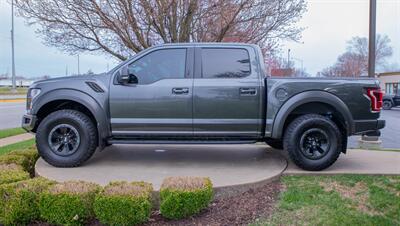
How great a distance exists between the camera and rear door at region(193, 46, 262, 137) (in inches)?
228

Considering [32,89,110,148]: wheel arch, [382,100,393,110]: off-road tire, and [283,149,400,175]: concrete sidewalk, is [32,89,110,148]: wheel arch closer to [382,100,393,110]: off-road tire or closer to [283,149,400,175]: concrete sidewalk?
[283,149,400,175]: concrete sidewalk

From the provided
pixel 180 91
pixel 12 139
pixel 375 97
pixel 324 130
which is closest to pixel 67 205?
pixel 180 91

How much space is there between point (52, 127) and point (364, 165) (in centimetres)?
478

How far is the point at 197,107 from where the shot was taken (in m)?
5.81

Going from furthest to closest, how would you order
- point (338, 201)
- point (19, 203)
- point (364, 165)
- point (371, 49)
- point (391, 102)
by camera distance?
point (391, 102), point (371, 49), point (364, 165), point (338, 201), point (19, 203)

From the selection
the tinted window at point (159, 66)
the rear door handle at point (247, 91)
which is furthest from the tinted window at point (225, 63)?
the tinted window at point (159, 66)

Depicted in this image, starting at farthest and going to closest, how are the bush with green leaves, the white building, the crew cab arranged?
the white building → the crew cab → the bush with green leaves

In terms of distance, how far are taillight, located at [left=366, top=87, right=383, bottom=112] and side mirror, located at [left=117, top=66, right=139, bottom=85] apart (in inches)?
133

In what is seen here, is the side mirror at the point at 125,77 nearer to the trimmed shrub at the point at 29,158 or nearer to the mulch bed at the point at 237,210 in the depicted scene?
the trimmed shrub at the point at 29,158

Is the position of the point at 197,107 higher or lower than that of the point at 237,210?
higher

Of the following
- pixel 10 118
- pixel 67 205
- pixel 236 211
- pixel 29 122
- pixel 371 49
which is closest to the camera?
pixel 67 205

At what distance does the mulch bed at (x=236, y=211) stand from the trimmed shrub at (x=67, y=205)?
19 cm

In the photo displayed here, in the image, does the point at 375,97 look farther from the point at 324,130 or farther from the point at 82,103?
the point at 82,103

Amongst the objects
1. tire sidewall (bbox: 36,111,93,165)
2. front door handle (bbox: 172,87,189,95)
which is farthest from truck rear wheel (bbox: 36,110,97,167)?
front door handle (bbox: 172,87,189,95)
